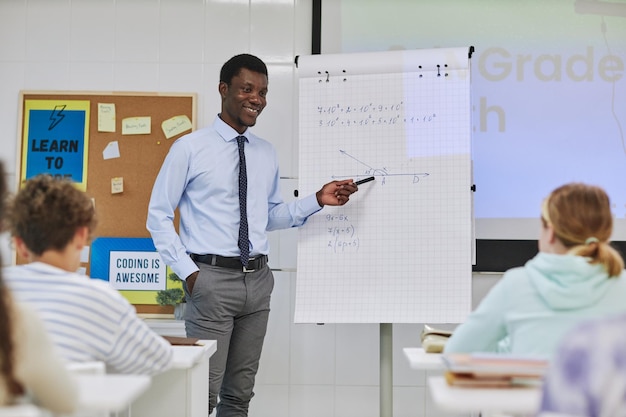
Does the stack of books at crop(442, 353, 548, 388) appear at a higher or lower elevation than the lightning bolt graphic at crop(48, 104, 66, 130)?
lower

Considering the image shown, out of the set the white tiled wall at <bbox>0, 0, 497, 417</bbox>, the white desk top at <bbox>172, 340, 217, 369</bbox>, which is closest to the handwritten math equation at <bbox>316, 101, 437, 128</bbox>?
the white tiled wall at <bbox>0, 0, 497, 417</bbox>

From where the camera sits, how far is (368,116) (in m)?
3.57

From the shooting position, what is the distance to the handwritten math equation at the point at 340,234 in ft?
11.4

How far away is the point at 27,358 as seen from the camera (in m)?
1.46

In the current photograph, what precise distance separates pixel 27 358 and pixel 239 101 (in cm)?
217

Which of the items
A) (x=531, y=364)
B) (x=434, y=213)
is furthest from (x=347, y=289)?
(x=531, y=364)

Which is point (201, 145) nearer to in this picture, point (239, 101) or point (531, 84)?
point (239, 101)

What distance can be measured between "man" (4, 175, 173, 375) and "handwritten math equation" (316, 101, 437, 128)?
1.75m

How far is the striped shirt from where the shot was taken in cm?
187

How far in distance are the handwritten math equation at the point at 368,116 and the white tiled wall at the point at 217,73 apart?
0.50 meters

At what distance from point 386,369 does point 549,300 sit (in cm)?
171

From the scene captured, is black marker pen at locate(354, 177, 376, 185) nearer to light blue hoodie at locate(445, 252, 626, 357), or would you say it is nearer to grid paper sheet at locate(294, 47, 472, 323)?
grid paper sheet at locate(294, 47, 472, 323)

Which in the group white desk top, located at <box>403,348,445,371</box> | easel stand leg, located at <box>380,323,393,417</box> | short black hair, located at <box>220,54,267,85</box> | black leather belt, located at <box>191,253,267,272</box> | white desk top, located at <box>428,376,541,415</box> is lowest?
easel stand leg, located at <box>380,323,393,417</box>

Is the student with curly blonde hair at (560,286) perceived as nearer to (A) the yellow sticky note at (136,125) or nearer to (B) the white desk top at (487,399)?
(B) the white desk top at (487,399)
